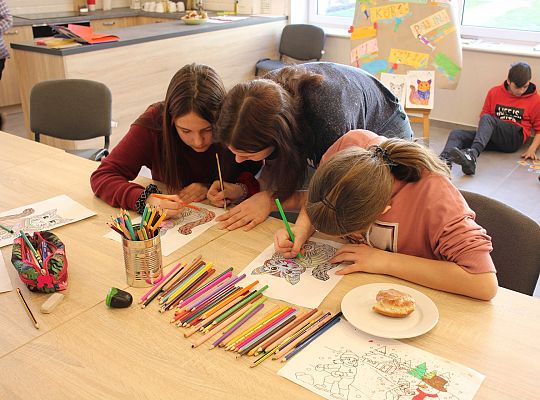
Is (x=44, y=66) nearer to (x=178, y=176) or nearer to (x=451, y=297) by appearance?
(x=178, y=176)

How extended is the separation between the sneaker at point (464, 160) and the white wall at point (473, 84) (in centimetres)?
92

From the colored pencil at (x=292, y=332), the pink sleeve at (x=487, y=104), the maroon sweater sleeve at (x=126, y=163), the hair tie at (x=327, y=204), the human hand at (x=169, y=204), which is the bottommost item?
the pink sleeve at (x=487, y=104)

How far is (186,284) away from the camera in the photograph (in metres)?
1.18

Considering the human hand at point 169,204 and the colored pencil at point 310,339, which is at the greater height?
the human hand at point 169,204

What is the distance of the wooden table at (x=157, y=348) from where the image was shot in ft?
2.97

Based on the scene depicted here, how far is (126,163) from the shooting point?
5.55 feet

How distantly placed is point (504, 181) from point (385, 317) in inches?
104

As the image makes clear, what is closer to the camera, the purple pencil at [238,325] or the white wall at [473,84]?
the purple pencil at [238,325]

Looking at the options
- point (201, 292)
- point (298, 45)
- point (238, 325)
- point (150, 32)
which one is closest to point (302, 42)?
point (298, 45)

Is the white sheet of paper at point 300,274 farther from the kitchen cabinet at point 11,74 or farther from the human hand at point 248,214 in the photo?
the kitchen cabinet at point 11,74

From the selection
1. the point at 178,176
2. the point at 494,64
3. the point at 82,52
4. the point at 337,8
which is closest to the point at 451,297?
the point at 178,176

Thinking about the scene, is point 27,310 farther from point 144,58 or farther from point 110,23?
point 110,23

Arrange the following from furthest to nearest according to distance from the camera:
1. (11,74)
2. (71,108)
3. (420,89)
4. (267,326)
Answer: (11,74), (420,89), (71,108), (267,326)

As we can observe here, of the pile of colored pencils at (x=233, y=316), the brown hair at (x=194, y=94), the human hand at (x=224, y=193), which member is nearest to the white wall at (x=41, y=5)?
the brown hair at (x=194, y=94)
